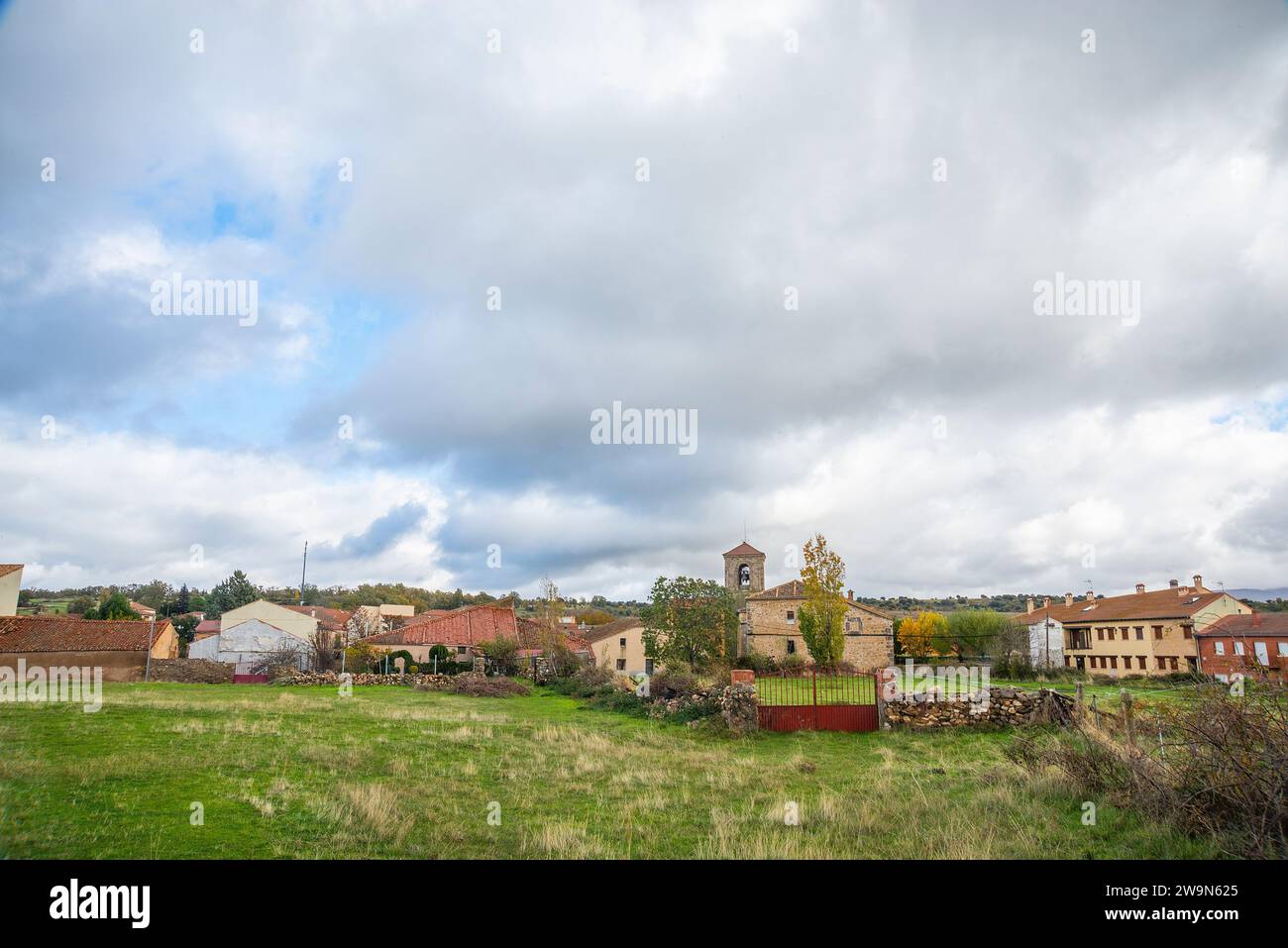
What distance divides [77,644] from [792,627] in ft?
145

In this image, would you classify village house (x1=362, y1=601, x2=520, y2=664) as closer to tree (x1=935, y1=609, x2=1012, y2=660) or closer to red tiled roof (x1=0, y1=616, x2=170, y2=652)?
red tiled roof (x1=0, y1=616, x2=170, y2=652)

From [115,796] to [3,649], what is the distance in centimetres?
4157

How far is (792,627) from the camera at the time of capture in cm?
5138

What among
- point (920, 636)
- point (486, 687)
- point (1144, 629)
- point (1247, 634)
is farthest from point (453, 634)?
point (1247, 634)

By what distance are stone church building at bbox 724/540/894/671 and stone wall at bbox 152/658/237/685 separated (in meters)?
30.7

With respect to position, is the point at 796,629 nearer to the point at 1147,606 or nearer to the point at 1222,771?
the point at 1147,606

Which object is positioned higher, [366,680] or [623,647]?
[366,680]

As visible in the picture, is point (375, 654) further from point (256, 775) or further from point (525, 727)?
point (256, 775)

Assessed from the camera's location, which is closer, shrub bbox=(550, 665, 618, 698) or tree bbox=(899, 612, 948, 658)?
shrub bbox=(550, 665, 618, 698)

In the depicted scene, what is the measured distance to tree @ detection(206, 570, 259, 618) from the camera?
85500mm

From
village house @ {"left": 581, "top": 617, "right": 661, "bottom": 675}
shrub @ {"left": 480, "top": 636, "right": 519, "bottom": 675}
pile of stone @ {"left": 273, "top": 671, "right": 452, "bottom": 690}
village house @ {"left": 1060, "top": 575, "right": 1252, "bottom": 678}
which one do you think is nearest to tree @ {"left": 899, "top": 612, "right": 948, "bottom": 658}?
village house @ {"left": 1060, "top": 575, "right": 1252, "bottom": 678}

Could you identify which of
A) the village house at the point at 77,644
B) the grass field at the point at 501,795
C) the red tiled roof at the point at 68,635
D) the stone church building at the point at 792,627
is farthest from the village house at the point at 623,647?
the grass field at the point at 501,795

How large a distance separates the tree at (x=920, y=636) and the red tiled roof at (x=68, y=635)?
52573 mm

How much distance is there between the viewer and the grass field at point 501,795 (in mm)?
7297
